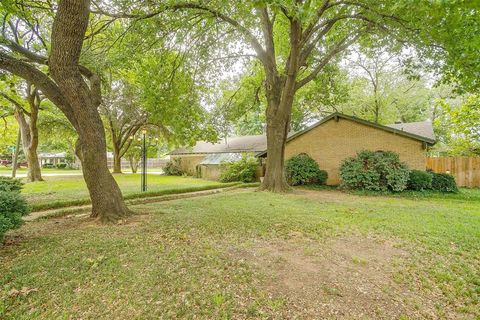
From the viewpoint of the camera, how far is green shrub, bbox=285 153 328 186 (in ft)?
50.8

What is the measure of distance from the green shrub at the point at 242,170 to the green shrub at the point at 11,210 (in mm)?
15117

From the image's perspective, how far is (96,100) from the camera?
21.2 feet

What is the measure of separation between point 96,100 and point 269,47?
8721 millimetres

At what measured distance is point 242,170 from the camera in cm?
1953

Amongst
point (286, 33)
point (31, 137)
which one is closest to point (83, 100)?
point (286, 33)

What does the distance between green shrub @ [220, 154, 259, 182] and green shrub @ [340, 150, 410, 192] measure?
7.45 metres

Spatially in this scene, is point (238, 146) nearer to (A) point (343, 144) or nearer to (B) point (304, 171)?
(B) point (304, 171)

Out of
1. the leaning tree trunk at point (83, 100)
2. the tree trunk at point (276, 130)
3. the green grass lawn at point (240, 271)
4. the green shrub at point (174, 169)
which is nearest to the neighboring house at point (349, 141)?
the tree trunk at point (276, 130)

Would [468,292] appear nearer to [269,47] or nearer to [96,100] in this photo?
[96,100]

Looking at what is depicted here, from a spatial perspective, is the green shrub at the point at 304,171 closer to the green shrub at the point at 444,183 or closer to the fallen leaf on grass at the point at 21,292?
the green shrub at the point at 444,183

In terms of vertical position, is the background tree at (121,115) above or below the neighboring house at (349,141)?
above

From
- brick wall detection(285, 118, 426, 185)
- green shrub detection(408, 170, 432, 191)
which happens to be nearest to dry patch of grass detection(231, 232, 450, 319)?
green shrub detection(408, 170, 432, 191)

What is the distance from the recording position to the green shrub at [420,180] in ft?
41.2

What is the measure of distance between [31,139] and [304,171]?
17851 millimetres
